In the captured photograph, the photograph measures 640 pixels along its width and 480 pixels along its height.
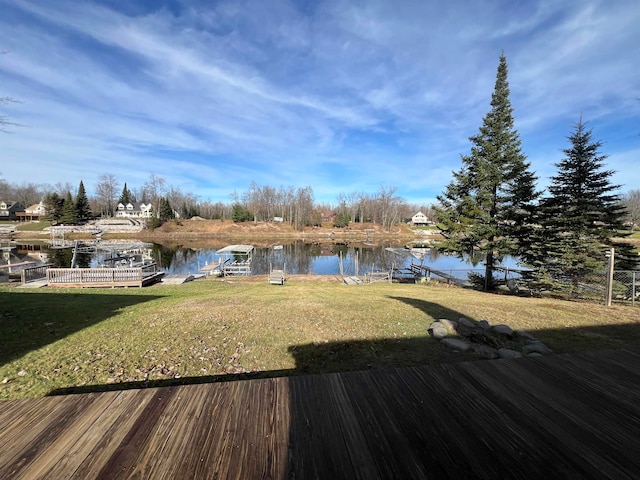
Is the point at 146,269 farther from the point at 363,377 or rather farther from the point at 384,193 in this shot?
the point at 384,193

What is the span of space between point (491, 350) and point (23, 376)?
856cm

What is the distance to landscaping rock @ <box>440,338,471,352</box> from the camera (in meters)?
5.76

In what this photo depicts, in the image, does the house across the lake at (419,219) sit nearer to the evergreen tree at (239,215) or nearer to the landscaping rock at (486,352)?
the evergreen tree at (239,215)

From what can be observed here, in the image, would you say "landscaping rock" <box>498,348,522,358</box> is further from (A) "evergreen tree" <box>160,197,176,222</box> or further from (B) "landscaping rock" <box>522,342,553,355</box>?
(A) "evergreen tree" <box>160,197,176,222</box>

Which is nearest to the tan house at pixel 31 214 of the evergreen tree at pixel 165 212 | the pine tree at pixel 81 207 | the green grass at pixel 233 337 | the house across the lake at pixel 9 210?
the house across the lake at pixel 9 210

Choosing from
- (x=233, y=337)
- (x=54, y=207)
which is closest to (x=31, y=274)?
(x=233, y=337)

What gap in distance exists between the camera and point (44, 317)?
320 inches

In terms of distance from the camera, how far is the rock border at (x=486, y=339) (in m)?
5.54

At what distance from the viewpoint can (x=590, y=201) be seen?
14547 mm

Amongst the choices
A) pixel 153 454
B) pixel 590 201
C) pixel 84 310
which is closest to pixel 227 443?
pixel 153 454

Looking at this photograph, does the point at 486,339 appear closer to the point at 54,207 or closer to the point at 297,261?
the point at 297,261

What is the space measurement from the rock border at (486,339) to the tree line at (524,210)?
10.3 m

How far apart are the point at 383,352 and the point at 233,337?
353 cm

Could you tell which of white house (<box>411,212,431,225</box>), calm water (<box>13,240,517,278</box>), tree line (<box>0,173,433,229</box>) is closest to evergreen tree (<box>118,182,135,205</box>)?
tree line (<box>0,173,433,229</box>)
